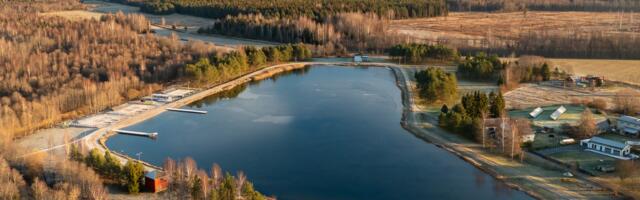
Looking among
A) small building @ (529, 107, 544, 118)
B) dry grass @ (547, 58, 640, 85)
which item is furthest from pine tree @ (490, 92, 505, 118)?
dry grass @ (547, 58, 640, 85)

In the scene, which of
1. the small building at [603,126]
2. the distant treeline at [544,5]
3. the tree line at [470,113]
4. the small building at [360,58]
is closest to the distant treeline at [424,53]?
the small building at [360,58]

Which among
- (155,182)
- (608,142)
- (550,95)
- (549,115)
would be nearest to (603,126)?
(549,115)

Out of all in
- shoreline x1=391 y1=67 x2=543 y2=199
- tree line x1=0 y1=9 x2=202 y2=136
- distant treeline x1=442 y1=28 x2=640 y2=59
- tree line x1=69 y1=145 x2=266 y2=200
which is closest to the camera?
tree line x1=69 y1=145 x2=266 y2=200

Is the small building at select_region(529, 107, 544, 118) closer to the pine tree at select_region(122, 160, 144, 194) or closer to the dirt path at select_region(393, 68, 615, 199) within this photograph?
the dirt path at select_region(393, 68, 615, 199)

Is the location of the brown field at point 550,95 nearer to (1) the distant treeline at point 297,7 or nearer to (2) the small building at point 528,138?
(2) the small building at point 528,138

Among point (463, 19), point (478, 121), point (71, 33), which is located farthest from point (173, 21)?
point (478, 121)
